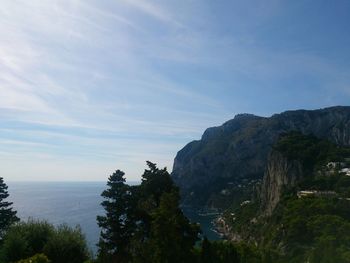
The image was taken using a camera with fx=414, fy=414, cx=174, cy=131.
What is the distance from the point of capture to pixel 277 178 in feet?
488

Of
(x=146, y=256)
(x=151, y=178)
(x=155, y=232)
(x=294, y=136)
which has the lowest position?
(x=146, y=256)

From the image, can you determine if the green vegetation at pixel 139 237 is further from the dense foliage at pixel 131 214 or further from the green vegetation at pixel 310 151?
the green vegetation at pixel 310 151

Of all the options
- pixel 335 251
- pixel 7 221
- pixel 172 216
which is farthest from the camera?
pixel 7 221

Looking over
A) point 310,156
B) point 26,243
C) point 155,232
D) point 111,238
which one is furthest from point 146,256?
point 310,156

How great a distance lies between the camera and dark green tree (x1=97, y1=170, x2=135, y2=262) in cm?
4259

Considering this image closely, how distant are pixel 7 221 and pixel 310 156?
108m

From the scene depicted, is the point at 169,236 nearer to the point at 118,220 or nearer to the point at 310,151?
the point at 118,220

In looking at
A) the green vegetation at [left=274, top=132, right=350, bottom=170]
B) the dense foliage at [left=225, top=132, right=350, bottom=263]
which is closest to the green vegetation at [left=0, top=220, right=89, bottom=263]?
the dense foliage at [left=225, top=132, right=350, bottom=263]

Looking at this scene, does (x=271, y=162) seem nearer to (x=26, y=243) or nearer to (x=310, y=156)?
(x=310, y=156)

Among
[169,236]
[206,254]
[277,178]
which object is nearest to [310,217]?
[206,254]

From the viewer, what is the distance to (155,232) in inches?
1387

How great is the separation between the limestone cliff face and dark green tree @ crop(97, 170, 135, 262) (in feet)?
328

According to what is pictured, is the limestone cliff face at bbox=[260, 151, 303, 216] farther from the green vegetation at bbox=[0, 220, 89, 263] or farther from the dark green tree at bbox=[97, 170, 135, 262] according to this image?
the green vegetation at bbox=[0, 220, 89, 263]

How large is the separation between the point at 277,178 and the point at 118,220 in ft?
376
